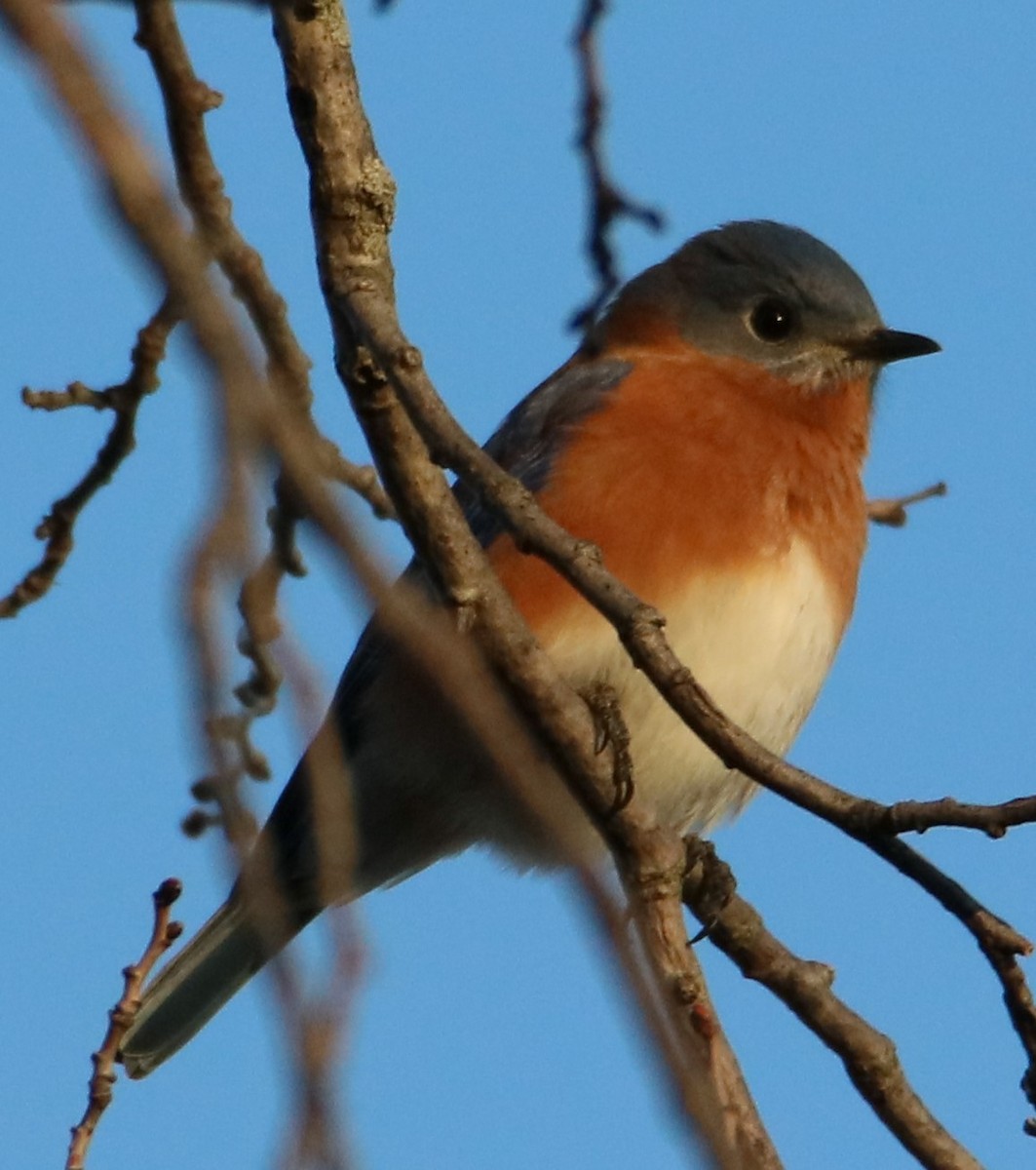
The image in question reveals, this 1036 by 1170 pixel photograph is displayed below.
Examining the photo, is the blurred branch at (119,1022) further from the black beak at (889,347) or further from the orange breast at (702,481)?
the black beak at (889,347)

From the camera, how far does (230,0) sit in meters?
2.54

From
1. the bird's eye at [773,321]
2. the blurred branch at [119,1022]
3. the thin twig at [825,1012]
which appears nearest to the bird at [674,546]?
the bird's eye at [773,321]

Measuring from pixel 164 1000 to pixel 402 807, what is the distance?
3.70 ft

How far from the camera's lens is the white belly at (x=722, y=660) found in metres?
5.23

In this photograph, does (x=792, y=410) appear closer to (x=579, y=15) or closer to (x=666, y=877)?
(x=579, y=15)

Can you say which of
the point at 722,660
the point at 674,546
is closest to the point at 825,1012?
the point at 722,660

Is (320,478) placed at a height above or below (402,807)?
below

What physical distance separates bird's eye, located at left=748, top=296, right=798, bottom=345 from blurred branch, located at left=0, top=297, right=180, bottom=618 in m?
2.70

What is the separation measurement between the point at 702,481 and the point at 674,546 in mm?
316

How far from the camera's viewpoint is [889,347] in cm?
643

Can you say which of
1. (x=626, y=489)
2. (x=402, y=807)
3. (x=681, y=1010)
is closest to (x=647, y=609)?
(x=681, y=1010)

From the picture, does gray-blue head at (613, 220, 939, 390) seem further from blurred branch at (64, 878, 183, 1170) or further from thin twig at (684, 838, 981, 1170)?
blurred branch at (64, 878, 183, 1170)

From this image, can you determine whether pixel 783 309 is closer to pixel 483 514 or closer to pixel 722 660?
pixel 483 514

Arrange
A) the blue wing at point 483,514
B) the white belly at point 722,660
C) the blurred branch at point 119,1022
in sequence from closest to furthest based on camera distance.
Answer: the blurred branch at point 119,1022
the white belly at point 722,660
the blue wing at point 483,514
